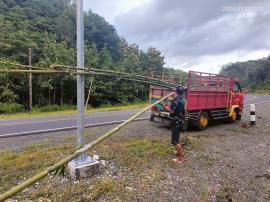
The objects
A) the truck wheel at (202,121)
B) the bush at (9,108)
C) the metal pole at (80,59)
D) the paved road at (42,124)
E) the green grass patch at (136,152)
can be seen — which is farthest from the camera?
the bush at (9,108)

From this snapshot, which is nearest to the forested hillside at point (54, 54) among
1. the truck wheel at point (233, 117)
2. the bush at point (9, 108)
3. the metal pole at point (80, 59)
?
the bush at point (9, 108)

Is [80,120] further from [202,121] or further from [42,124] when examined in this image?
[42,124]

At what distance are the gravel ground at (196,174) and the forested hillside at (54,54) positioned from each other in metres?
16.9

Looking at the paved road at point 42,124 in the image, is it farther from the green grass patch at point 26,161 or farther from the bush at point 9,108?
Result: the bush at point 9,108

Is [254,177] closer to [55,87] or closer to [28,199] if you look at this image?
[28,199]

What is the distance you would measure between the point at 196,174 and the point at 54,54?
79.0ft

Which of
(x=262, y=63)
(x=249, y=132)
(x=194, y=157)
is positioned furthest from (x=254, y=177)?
(x=262, y=63)

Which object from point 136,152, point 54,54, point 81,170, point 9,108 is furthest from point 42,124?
point 54,54

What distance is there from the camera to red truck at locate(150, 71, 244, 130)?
927 centimetres

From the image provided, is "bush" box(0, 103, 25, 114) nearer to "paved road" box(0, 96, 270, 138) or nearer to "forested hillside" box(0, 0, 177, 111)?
"forested hillside" box(0, 0, 177, 111)

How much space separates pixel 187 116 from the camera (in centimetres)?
916

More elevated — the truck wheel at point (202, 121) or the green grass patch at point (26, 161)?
the truck wheel at point (202, 121)

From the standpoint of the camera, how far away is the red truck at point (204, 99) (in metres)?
9.27

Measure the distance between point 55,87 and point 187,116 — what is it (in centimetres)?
2069
